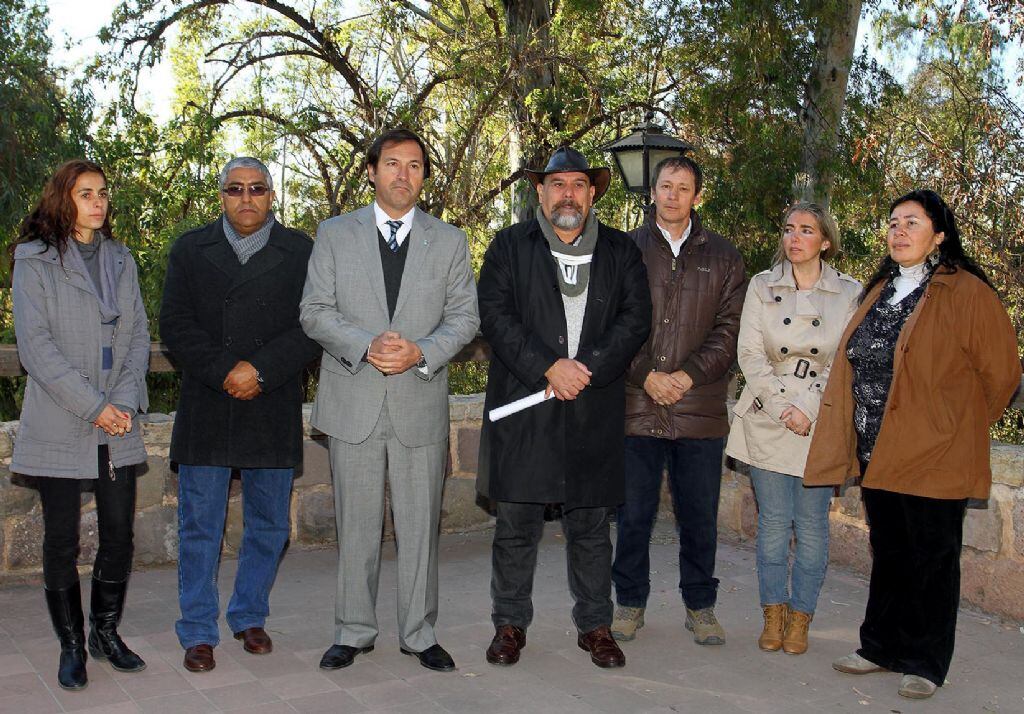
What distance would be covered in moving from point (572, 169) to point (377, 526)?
1.65m

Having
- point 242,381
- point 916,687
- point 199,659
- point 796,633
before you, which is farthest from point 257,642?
point 916,687

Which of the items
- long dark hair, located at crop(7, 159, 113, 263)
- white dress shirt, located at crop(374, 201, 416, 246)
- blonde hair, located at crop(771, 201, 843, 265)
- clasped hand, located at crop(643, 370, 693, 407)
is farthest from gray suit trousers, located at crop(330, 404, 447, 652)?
blonde hair, located at crop(771, 201, 843, 265)

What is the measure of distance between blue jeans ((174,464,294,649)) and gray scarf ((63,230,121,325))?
2.26ft

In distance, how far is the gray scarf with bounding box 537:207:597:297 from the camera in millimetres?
4367

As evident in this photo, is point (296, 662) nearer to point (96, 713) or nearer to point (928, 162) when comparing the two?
point (96, 713)

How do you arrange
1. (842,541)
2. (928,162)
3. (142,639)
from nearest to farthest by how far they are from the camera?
(142,639), (842,541), (928,162)

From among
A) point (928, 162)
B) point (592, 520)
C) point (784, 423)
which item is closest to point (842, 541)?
point (784, 423)

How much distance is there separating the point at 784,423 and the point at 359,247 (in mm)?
1893

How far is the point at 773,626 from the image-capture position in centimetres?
457

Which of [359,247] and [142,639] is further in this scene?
[142,639]

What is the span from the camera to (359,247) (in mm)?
4219

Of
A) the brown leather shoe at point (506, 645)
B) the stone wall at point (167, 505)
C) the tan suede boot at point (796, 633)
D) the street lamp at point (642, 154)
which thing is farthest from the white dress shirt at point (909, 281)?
the street lamp at point (642, 154)

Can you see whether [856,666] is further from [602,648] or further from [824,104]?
[824,104]

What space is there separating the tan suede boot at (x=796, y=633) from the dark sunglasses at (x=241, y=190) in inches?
112
